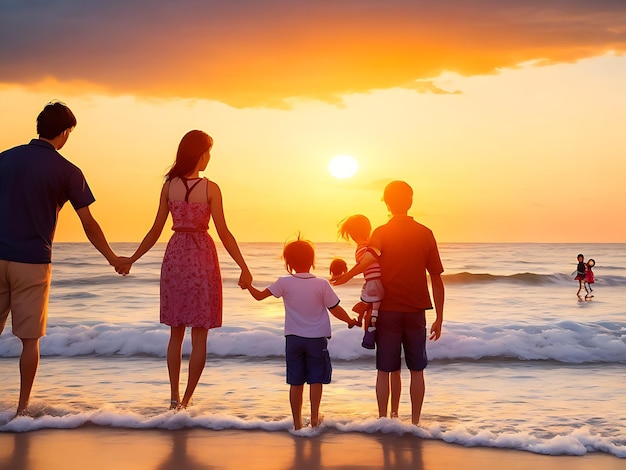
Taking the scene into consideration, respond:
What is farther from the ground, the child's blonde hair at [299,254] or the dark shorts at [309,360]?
the child's blonde hair at [299,254]

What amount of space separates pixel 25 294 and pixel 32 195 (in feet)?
2.29

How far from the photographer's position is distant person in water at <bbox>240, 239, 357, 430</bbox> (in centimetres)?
484

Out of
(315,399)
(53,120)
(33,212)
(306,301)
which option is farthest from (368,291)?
(53,120)

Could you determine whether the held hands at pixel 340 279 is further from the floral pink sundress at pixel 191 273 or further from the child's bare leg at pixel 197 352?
the child's bare leg at pixel 197 352

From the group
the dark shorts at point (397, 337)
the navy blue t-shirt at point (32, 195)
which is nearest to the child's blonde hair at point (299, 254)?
the dark shorts at point (397, 337)

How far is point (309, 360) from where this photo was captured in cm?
488

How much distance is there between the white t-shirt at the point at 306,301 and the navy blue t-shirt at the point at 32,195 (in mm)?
1642

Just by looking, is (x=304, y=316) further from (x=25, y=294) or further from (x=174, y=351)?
(x=25, y=294)

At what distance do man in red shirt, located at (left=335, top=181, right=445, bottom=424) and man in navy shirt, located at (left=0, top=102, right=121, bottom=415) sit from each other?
2.03 meters

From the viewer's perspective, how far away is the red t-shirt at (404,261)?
4.93 m

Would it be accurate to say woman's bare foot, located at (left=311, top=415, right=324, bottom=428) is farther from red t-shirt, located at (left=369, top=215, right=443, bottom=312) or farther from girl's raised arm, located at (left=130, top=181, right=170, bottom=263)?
girl's raised arm, located at (left=130, top=181, right=170, bottom=263)

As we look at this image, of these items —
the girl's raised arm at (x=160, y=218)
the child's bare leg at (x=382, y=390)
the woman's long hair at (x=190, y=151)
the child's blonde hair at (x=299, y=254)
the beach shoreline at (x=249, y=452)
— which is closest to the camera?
the beach shoreline at (x=249, y=452)

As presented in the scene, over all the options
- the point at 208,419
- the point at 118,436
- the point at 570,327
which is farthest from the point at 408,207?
the point at 570,327

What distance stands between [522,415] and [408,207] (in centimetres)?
214
